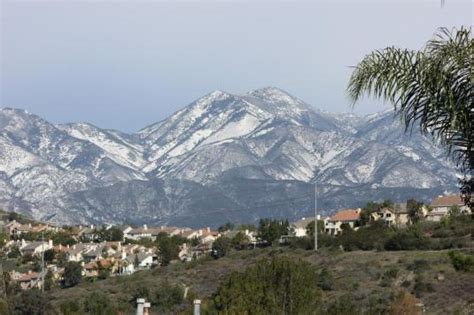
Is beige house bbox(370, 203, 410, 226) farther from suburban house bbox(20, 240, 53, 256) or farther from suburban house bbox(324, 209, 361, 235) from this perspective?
suburban house bbox(20, 240, 53, 256)

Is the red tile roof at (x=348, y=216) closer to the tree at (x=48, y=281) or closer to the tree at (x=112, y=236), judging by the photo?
the tree at (x=112, y=236)

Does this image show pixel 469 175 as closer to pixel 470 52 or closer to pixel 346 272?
pixel 470 52

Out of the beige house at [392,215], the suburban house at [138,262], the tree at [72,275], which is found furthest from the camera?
the beige house at [392,215]

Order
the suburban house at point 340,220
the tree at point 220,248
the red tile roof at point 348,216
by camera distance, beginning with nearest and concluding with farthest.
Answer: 1. the tree at point 220,248
2. the suburban house at point 340,220
3. the red tile roof at point 348,216

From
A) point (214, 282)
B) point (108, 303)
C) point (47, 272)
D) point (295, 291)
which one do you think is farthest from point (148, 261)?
point (295, 291)

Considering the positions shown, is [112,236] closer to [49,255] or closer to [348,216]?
[49,255]

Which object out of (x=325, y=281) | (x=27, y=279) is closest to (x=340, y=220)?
(x=27, y=279)

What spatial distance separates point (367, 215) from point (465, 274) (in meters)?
53.9

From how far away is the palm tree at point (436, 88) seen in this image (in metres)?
7.98

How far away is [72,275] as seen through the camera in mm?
89375

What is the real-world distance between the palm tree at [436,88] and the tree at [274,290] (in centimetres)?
2705

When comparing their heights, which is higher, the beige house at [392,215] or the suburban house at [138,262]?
the beige house at [392,215]

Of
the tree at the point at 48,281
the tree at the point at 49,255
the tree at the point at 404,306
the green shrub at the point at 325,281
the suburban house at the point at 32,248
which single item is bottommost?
the tree at the point at 404,306

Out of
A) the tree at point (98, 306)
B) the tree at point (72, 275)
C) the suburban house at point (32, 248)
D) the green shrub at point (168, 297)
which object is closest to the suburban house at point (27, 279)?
the tree at point (72, 275)
